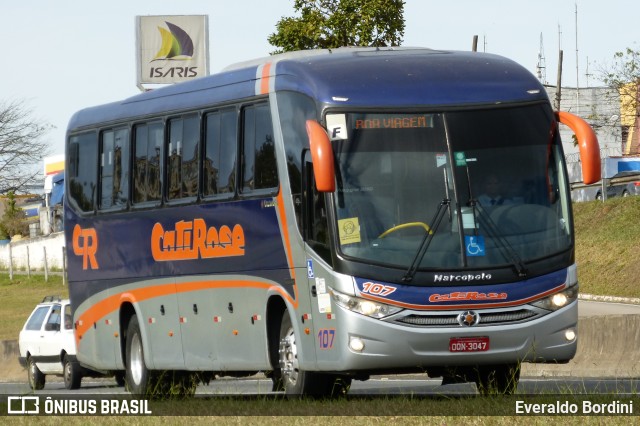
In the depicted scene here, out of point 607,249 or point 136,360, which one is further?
point 607,249

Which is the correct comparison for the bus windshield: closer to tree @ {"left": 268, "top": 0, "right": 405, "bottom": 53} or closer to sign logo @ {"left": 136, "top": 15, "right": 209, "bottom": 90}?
tree @ {"left": 268, "top": 0, "right": 405, "bottom": 53}

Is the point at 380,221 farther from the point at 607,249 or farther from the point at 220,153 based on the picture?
the point at 607,249

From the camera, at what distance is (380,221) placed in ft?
49.0

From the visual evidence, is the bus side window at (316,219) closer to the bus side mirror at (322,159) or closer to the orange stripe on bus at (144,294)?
the bus side mirror at (322,159)

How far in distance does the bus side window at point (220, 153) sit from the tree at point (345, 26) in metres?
25.4

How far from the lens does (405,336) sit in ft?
48.1

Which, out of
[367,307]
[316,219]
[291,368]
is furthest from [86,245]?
[367,307]

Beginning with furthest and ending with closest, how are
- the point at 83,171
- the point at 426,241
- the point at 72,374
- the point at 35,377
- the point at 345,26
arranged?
the point at 345,26, the point at 35,377, the point at 72,374, the point at 83,171, the point at 426,241

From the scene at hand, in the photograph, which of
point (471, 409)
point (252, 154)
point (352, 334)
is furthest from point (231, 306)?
point (471, 409)

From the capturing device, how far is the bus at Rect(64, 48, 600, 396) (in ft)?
48.4

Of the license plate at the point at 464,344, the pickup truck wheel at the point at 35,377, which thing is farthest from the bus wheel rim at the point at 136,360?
the pickup truck wheel at the point at 35,377

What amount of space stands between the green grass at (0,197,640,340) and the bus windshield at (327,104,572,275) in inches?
1099

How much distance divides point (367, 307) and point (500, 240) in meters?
1.42

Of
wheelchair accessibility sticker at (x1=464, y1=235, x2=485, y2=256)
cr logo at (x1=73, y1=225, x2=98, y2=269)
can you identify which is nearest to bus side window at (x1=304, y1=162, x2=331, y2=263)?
wheelchair accessibility sticker at (x1=464, y1=235, x2=485, y2=256)
